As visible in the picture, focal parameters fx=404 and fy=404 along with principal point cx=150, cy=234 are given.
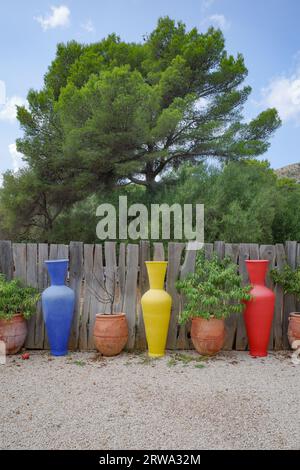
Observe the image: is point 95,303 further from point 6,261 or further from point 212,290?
point 212,290

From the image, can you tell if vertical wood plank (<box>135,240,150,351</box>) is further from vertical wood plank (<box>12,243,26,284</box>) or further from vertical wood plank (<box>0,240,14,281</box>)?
vertical wood plank (<box>0,240,14,281</box>)

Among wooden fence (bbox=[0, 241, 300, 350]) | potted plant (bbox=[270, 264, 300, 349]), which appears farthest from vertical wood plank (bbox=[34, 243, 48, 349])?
potted plant (bbox=[270, 264, 300, 349])

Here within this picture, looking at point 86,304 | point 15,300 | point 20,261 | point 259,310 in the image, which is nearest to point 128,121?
point 20,261

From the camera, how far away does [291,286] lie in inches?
172

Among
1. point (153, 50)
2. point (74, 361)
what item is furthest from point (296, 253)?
point (153, 50)

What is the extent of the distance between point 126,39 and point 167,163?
5.97 metres

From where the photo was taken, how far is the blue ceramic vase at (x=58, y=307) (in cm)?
420

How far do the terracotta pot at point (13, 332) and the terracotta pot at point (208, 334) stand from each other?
184cm

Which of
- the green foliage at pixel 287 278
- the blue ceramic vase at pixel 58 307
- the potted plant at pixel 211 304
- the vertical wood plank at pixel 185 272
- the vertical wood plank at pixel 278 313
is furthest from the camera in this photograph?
the vertical wood plank at pixel 278 313

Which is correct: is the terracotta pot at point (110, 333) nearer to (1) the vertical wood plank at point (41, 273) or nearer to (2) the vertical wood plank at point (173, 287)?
(2) the vertical wood plank at point (173, 287)

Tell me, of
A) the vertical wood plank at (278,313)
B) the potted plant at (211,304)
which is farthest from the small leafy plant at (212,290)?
the vertical wood plank at (278,313)

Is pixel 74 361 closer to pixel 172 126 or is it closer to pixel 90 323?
pixel 90 323

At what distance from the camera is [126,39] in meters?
14.8

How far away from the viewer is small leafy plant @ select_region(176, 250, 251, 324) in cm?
407
